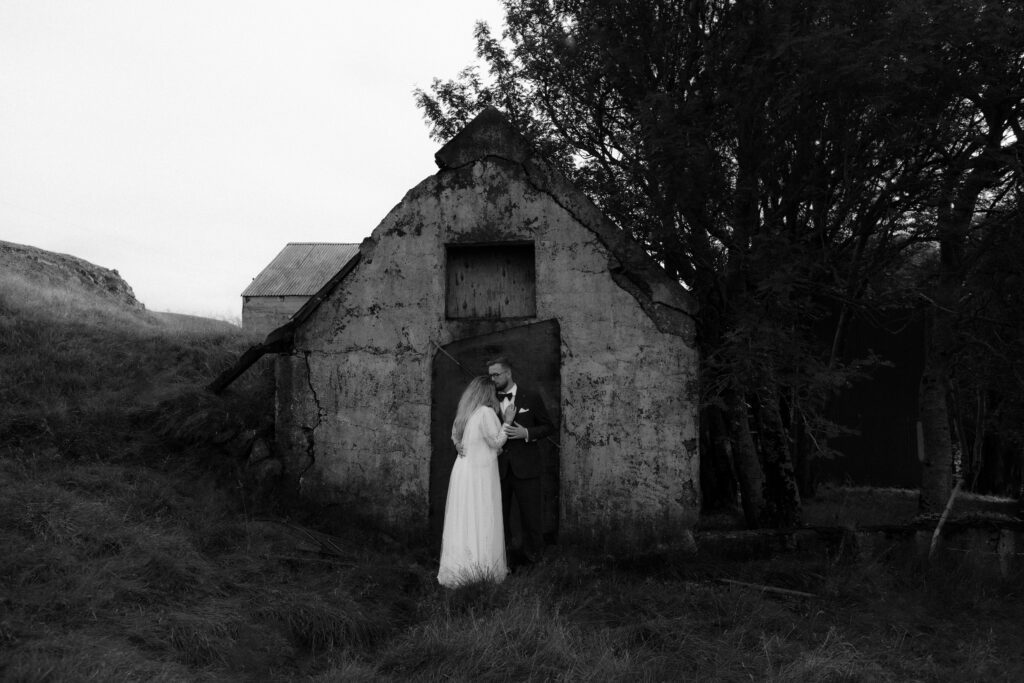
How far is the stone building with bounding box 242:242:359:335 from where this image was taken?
3281cm

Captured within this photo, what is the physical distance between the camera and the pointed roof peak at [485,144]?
8.39m

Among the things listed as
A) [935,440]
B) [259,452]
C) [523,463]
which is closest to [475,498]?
[523,463]

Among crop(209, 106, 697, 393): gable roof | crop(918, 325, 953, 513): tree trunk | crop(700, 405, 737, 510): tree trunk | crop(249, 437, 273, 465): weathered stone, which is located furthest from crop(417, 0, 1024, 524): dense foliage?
crop(249, 437, 273, 465): weathered stone

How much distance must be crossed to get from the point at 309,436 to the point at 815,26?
6.47 meters

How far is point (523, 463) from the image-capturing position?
7.30m

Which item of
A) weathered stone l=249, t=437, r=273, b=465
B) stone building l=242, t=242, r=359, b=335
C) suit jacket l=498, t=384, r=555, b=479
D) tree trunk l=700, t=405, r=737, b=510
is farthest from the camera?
stone building l=242, t=242, r=359, b=335

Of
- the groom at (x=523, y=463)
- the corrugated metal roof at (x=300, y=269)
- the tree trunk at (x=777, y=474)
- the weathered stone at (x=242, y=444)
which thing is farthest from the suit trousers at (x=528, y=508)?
the corrugated metal roof at (x=300, y=269)

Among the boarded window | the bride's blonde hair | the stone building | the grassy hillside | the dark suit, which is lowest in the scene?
the grassy hillside

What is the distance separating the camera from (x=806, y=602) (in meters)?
6.94

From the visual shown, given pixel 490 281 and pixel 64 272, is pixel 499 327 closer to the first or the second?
pixel 490 281

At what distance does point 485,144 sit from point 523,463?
132 inches

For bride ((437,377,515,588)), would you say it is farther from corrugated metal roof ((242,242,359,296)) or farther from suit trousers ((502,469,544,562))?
corrugated metal roof ((242,242,359,296))

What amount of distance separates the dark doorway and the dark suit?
60cm

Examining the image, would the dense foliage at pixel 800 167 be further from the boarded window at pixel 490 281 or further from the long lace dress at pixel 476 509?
the long lace dress at pixel 476 509
